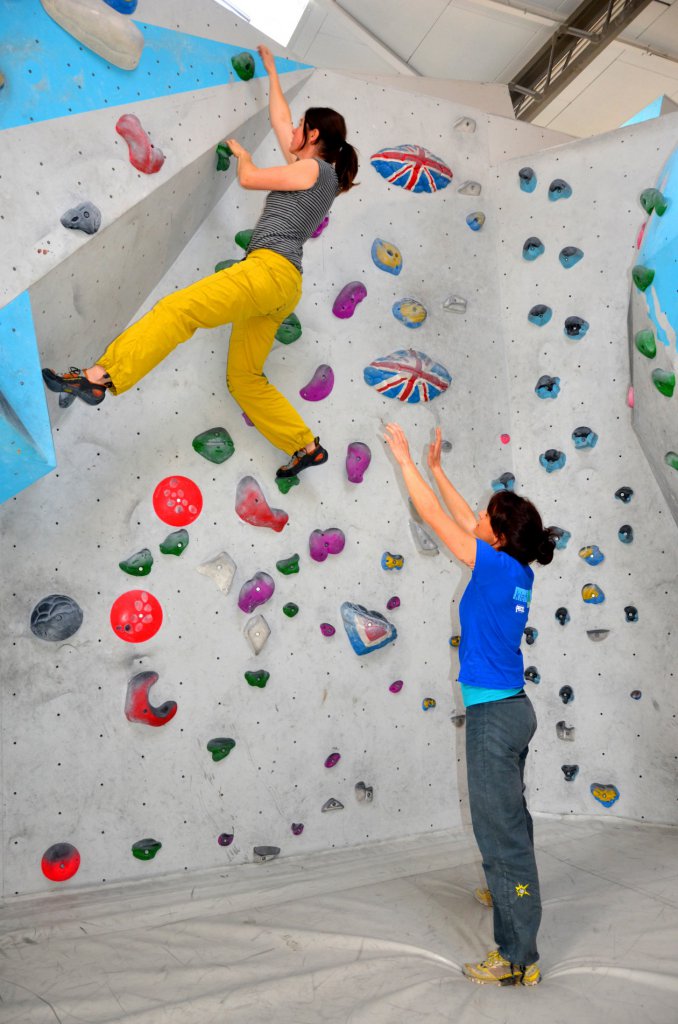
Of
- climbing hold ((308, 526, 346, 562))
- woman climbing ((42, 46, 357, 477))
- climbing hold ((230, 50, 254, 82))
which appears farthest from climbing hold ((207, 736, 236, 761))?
climbing hold ((230, 50, 254, 82))

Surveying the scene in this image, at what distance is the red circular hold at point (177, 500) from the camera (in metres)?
2.94

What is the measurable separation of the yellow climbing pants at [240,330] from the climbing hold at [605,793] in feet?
6.29

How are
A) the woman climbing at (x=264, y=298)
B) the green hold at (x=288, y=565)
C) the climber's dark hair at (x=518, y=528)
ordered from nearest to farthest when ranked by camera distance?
the climber's dark hair at (x=518, y=528)
the woman climbing at (x=264, y=298)
the green hold at (x=288, y=565)

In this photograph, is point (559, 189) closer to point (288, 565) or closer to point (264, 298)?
point (264, 298)

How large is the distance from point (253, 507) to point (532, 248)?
1734mm

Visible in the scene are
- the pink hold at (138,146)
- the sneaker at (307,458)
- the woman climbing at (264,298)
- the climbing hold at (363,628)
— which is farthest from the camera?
the climbing hold at (363,628)

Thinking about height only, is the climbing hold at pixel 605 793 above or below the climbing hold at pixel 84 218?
below

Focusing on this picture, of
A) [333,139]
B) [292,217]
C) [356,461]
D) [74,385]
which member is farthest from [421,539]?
[74,385]

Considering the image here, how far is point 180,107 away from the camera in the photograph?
273cm

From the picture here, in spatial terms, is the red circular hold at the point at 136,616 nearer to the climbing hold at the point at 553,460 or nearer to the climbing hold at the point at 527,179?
the climbing hold at the point at 553,460

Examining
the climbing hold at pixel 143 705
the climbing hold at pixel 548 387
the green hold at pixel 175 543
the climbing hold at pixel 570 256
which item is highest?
the climbing hold at pixel 570 256

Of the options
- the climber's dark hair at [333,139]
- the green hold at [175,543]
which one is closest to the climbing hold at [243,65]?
the climber's dark hair at [333,139]

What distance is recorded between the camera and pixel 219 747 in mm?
2955

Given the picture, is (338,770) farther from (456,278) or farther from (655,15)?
(655,15)
